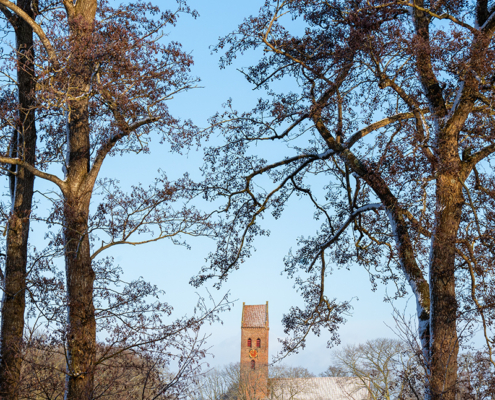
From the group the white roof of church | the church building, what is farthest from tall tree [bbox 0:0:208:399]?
the white roof of church

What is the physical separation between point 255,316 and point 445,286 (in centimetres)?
5042

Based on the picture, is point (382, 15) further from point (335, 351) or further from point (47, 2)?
point (335, 351)

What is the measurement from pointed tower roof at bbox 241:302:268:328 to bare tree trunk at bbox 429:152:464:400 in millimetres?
49032

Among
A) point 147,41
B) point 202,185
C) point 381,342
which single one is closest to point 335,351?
point 381,342

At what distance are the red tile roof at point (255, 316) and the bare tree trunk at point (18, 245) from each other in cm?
4850

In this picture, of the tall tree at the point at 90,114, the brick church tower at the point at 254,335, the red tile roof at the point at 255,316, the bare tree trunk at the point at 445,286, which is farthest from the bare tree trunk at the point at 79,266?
the red tile roof at the point at 255,316

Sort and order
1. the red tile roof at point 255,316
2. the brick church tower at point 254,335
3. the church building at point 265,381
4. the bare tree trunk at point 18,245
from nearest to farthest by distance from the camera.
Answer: the bare tree trunk at point 18,245 → the church building at point 265,381 → the brick church tower at point 254,335 → the red tile roof at point 255,316

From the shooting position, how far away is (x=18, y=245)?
7523 millimetres

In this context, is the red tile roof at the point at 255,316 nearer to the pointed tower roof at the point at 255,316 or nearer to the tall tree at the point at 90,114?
the pointed tower roof at the point at 255,316

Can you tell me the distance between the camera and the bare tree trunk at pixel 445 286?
624 centimetres

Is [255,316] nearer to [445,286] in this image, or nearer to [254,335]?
[254,335]

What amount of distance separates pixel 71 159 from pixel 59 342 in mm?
2539

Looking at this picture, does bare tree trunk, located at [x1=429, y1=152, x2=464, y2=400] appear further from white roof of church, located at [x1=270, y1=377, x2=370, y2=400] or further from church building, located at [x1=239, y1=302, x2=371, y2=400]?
white roof of church, located at [x1=270, y1=377, x2=370, y2=400]

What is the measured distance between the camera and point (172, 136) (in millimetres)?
8109
